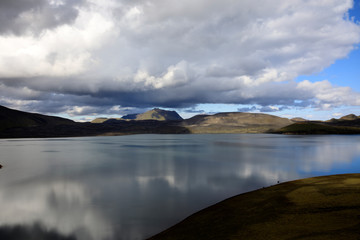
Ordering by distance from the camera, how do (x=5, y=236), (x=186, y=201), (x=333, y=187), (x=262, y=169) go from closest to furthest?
(x=5, y=236) < (x=333, y=187) < (x=186, y=201) < (x=262, y=169)

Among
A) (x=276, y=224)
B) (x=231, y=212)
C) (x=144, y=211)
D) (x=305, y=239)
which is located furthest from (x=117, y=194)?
(x=305, y=239)

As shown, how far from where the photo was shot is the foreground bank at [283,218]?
41.4ft

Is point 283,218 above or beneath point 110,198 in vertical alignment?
above

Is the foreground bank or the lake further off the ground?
the foreground bank

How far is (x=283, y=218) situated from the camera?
15109 millimetres

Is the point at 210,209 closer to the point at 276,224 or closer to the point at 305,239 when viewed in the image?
the point at 276,224

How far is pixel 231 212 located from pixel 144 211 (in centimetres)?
760

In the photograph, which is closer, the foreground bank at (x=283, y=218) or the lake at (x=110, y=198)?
the foreground bank at (x=283, y=218)

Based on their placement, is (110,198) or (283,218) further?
(110,198)

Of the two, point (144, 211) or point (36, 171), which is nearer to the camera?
point (144, 211)

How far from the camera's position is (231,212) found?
18109 mm

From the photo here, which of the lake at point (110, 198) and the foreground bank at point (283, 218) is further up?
the foreground bank at point (283, 218)

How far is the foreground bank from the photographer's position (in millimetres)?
12609

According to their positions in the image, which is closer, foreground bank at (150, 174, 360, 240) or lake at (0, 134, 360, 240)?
foreground bank at (150, 174, 360, 240)
